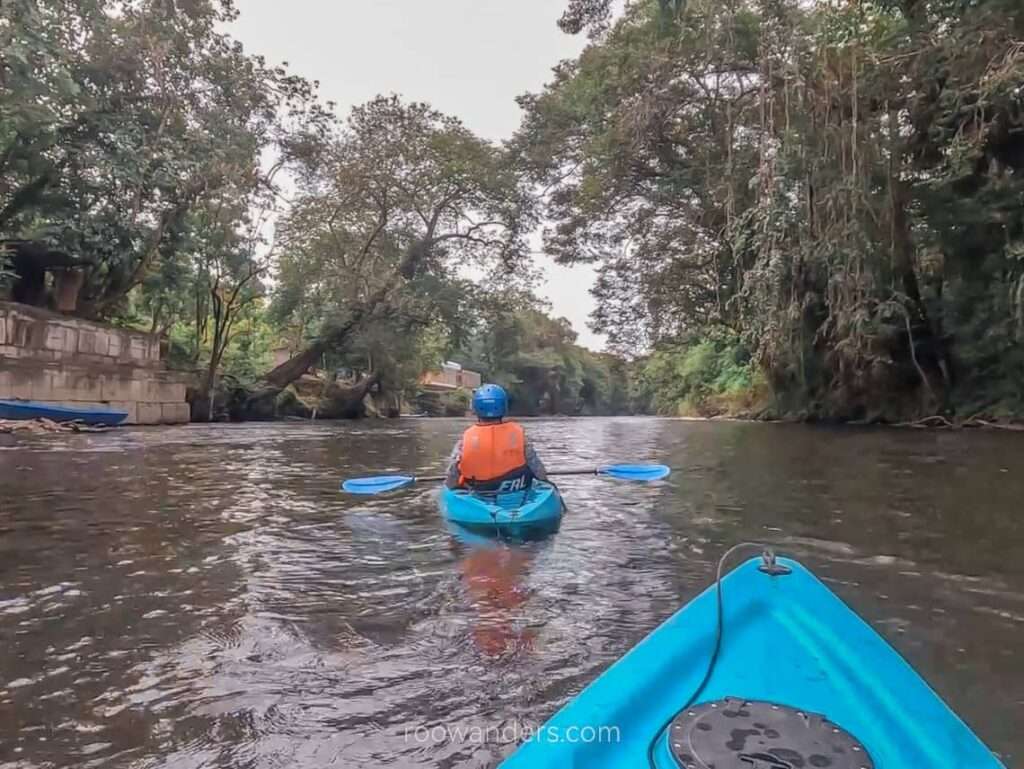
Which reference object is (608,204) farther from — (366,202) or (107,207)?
(107,207)

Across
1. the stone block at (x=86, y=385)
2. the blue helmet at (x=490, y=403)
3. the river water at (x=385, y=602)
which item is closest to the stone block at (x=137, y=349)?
the stone block at (x=86, y=385)

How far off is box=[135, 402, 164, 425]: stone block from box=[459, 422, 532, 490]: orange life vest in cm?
1518

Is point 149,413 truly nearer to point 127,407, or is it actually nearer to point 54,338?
point 127,407

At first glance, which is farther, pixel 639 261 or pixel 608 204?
pixel 639 261

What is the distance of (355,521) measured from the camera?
18.2ft

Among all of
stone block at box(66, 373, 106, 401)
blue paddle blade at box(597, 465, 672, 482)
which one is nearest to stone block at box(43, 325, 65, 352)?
stone block at box(66, 373, 106, 401)

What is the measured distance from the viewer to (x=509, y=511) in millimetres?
4906

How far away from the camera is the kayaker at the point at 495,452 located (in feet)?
17.1

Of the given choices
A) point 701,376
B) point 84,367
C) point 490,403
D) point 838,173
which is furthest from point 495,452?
point 701,376

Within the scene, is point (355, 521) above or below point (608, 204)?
below

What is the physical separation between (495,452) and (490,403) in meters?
0.36

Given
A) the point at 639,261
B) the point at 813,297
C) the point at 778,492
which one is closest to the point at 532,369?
the point at 639,261

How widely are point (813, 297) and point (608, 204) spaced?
6706 mm

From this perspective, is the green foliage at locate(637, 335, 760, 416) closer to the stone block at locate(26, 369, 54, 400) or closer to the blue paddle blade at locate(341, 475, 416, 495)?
the blue paddle blade at locate(341, 475, 416, 495)
